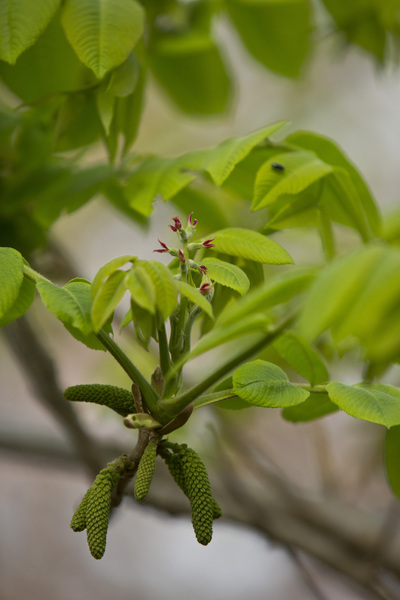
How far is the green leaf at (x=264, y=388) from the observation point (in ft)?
1.63

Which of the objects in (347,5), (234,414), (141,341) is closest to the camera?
(141,341)

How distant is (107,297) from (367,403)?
0.77 ft

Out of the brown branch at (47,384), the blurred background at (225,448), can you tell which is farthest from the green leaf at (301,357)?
the blurred background at (225,448)

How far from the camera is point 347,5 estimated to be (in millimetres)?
1006

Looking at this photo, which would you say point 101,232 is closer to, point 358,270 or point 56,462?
point 56,462

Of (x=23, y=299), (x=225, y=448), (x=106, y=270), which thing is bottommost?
(x=225, y=448)

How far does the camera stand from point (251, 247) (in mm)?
520

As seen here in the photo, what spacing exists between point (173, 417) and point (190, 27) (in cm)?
78

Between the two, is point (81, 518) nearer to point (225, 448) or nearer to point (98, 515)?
point (98, 515)

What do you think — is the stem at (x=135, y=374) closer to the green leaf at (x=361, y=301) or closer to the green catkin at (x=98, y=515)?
the green catkin at (x=98, y=515)

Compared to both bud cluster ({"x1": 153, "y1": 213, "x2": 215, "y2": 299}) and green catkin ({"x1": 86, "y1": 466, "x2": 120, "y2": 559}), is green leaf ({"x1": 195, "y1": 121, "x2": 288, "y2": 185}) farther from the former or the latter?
green catkin ({"x1": 86, "y1": 466, "x2": 120, "y2": 559})

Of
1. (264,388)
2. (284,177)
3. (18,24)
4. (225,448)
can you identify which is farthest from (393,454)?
(225,448)

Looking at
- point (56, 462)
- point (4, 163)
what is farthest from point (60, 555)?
point (4, 163)

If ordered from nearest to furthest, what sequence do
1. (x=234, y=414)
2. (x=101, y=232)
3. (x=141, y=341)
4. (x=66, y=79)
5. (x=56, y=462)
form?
1. (x=141, y=341)
2. (x=66, y=79)
3. (x=56, y=462)
4. (x=234, y=414)
5. (x=101, y=232)
